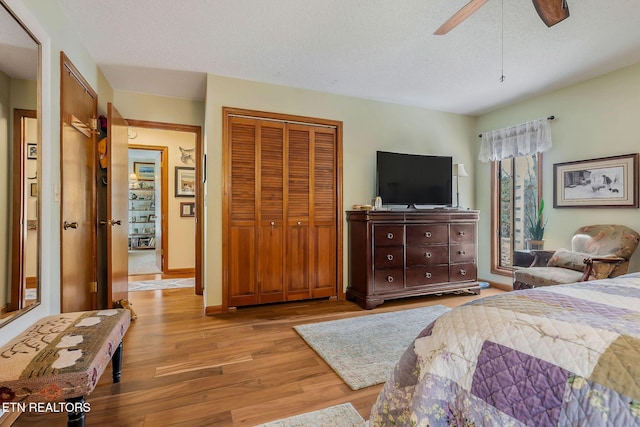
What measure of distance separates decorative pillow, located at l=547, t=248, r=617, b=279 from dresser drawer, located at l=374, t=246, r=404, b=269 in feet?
4.67

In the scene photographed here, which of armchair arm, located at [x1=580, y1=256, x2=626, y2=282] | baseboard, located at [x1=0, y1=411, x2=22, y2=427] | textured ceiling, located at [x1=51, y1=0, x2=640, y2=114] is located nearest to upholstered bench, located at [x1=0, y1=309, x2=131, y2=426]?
baseboard, located at [x1=0, y1=411, x2=22, y2=427]

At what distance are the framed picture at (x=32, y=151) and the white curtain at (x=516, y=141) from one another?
4.52 metres

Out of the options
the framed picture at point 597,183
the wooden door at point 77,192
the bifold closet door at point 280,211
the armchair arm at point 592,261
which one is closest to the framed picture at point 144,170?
the wooden door at point 77,192

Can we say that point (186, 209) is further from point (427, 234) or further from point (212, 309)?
point (427, 234)

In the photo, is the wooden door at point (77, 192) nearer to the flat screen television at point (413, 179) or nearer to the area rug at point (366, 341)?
the area rug at point (366, 341)

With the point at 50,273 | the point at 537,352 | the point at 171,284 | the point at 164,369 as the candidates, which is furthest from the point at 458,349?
the point at 171,284

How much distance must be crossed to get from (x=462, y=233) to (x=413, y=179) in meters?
0.88

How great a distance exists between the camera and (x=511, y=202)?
13.4 ft

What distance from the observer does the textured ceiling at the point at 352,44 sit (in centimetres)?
211

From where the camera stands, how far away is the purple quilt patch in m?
0.68

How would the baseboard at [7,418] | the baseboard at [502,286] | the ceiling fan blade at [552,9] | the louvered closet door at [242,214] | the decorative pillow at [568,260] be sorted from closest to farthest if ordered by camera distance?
the baseboard at [7,418]
the ceiling fan blade at [552,9]
the decorative pillow at [568,260]
the louvered closet door at [242,214]
the baseboard at [502,286]

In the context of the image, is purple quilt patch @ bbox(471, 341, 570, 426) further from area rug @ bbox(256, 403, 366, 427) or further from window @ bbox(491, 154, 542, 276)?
window @ bbox(491, 154, 542, 276)

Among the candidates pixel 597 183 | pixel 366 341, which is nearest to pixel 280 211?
pixel 366 341

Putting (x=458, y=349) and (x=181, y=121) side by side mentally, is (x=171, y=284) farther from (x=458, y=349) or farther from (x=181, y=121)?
(x=458, y=349)
